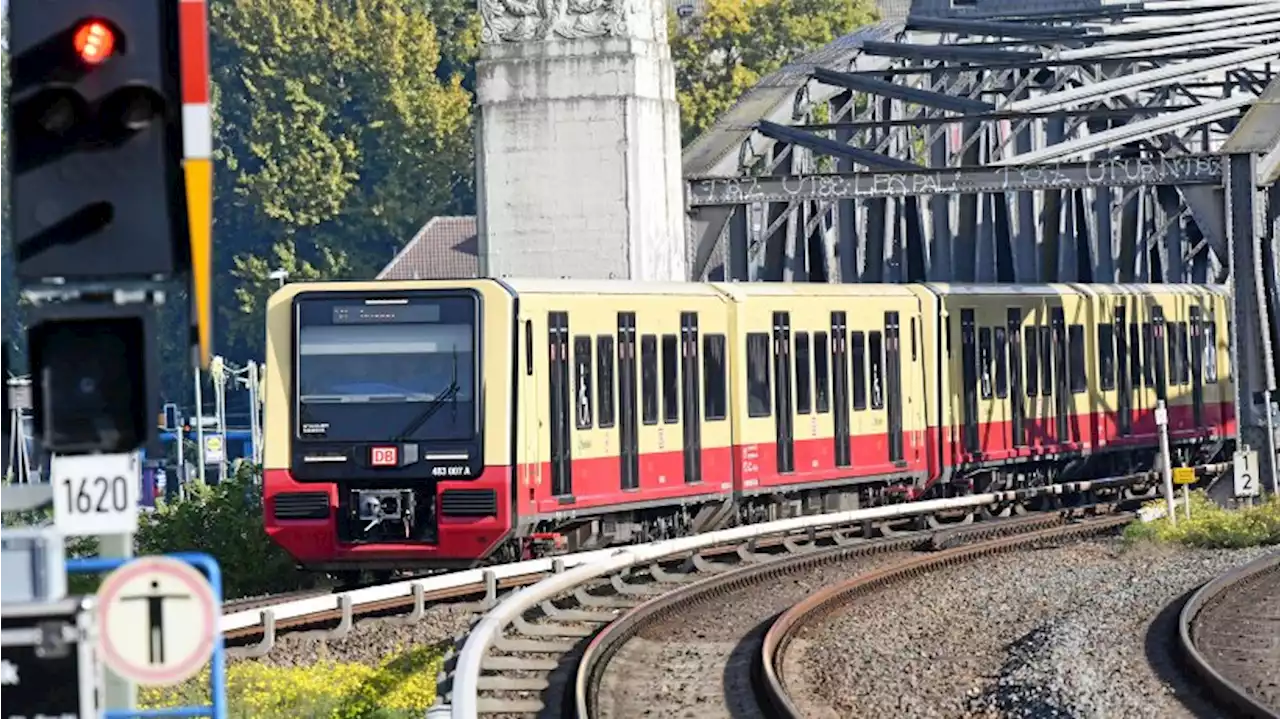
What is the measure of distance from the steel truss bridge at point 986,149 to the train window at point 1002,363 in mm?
4695

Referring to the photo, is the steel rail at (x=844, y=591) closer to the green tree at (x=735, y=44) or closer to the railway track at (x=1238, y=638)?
the railway track at (x=1238, y=638)

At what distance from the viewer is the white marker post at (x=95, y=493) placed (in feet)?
25.5

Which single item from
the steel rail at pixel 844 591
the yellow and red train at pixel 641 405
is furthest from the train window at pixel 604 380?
the steel rail at pixel 844 591

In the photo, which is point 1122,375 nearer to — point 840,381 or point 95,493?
point 840,381

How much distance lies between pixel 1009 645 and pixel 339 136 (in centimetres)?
7254

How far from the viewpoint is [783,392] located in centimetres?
2808

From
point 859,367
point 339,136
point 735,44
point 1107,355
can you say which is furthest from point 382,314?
point 735,44

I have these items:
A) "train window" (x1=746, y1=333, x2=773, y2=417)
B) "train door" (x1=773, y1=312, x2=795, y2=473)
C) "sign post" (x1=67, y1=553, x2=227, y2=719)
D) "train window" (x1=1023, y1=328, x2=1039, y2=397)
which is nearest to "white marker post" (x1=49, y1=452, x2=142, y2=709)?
"sign post" (x1=67, y1=553, x2=227, y2=719)

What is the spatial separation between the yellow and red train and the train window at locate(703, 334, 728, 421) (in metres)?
0.03

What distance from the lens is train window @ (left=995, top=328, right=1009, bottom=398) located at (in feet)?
109

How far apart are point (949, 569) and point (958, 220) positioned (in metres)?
26.7

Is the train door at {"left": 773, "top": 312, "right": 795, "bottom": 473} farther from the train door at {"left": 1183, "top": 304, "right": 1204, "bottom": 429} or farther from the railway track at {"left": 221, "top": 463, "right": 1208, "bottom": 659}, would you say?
Result: the train door at {"left": 1183, "top": 304, "right": 1204, "bottom": 429}

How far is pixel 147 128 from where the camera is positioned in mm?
7586

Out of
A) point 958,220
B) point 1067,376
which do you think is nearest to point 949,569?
point 1067,376
